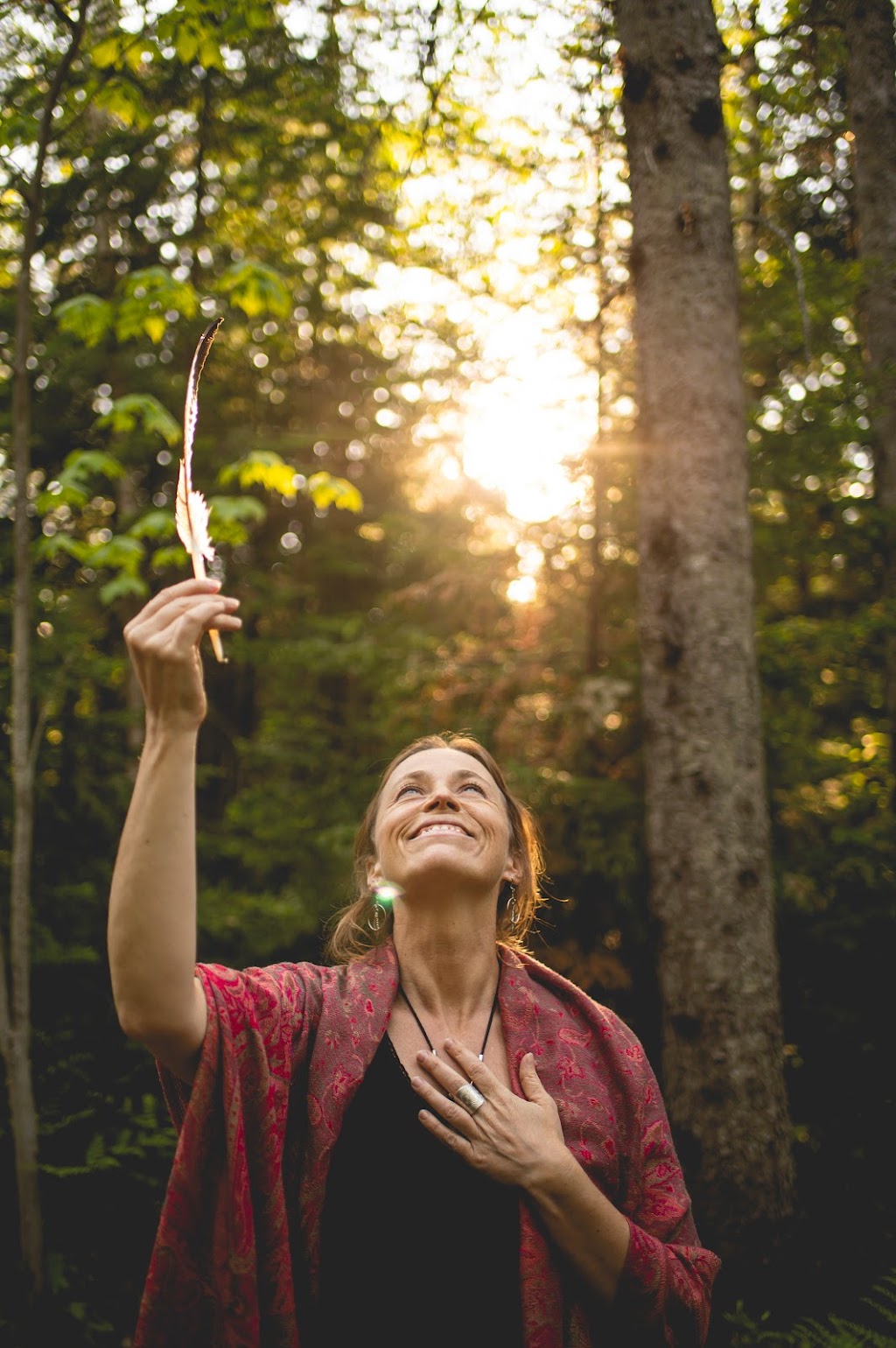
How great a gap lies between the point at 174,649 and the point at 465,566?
492cm

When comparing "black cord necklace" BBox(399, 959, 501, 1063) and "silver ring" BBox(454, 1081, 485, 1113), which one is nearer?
"silver ring" BBox(454, 1081, 485, 1113)

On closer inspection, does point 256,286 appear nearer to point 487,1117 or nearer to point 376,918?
point 376,918

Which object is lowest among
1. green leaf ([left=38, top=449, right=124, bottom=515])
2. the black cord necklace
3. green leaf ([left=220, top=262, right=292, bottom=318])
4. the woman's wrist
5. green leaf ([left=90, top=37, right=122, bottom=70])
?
the black cord necklace

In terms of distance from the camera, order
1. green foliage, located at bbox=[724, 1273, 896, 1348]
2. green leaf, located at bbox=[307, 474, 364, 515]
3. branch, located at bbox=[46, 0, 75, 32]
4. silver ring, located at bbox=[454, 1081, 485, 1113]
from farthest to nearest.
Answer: green leaf, located at bbox=[307, 474, 364, 515], branch, located at bbox=[46, 0, 75, 32], green foliage, located at bbox=[724, 1273, 896, 1348], silver ring, located at bbox=[454, 1081, 485, 1113]

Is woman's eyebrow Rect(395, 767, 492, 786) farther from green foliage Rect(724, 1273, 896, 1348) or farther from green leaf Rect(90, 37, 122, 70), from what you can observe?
green leaf Rect(90, 37, 122, 70)

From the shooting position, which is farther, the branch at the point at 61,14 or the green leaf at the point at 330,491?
the green leaf at the point at 330,491

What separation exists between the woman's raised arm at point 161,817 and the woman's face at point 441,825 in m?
0.70

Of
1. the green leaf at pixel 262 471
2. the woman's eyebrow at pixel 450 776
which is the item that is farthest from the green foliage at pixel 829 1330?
the green leaf at pixel 262 471

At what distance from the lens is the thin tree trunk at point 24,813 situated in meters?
2.81

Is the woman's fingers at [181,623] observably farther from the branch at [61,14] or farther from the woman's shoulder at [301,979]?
the branch at [61,14]

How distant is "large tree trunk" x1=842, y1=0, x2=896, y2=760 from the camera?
5.17m

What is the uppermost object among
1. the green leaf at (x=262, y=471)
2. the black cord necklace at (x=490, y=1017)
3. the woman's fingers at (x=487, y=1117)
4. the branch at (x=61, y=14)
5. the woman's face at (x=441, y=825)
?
the branch at (x=61, y=14)

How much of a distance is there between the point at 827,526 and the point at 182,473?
5.50 m

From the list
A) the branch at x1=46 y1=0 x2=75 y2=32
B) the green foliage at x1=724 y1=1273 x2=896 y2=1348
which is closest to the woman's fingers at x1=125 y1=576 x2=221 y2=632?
the green foliage at x1=724 y1=1273 x2=896 y2=1348
